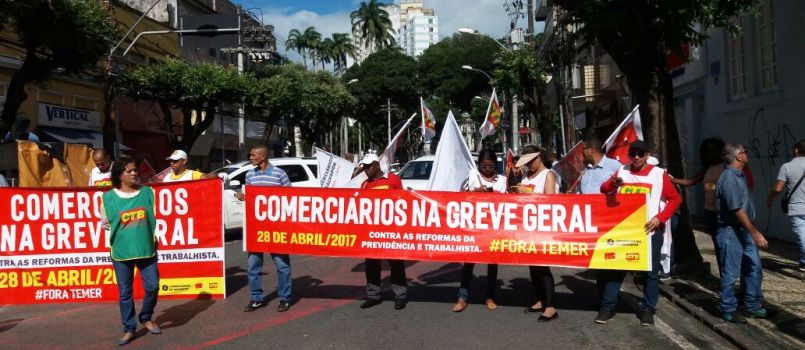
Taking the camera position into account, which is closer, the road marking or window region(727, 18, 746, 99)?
the road marking

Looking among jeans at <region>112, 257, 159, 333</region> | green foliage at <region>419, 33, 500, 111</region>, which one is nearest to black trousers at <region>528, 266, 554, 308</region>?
jeans at <region>112, 257, 159, 333</region>

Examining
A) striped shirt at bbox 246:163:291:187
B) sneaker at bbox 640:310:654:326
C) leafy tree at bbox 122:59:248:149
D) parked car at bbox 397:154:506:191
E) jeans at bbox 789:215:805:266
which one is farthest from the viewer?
leafy tree at bbox 122:59:248:149

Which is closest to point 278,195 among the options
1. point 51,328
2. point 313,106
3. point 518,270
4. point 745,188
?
point 51,328

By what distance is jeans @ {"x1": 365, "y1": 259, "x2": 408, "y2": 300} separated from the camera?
23.6ft

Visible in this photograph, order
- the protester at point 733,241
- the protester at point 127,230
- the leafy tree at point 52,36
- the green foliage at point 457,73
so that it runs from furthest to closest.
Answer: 1. the green foliage at point 457,73
2. the leafy tree at point 52,36
3. the protester at point 733,241
4. the protester at point 127,230

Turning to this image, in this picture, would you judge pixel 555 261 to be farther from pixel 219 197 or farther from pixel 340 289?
pixel 219 197

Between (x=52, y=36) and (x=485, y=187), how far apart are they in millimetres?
12923

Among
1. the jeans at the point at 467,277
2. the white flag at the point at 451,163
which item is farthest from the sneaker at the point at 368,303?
the white flag at the point at 451,163

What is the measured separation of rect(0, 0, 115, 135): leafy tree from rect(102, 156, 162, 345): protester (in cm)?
1055

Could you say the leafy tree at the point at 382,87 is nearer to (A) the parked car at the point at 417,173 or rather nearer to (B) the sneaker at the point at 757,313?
(A) the parked car at the point at 417,173

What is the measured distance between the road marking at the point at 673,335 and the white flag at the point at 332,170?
3932 millimetres

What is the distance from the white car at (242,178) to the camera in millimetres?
14312

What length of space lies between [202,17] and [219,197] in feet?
80.4

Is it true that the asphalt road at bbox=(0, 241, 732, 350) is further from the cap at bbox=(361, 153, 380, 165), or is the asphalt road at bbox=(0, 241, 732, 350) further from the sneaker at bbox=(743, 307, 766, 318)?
the cap at bbox=(361, 153, 380, 165)
